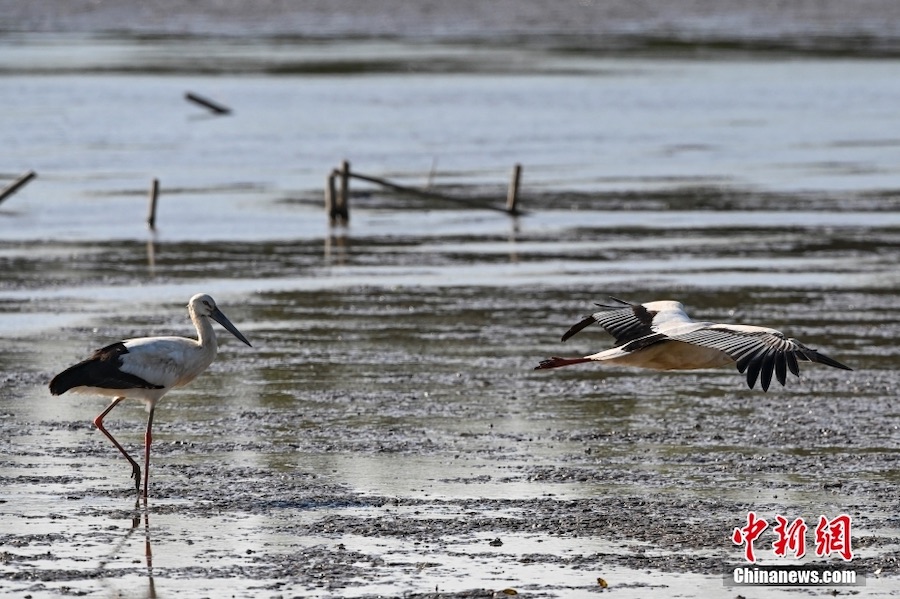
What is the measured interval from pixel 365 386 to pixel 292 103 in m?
40.5

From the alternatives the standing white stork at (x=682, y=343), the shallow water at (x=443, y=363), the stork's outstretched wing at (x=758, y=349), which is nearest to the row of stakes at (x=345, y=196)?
the shallow water at (x=443, y=363)

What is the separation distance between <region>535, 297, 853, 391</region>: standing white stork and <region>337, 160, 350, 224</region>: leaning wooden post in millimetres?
15755

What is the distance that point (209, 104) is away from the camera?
164 ft

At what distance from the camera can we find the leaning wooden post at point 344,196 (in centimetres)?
2752

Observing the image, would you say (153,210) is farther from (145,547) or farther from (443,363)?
(145,547)

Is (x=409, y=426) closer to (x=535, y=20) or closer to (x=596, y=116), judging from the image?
(x=596, y=116)

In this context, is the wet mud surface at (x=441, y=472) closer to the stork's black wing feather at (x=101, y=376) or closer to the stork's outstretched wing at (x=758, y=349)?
the stork's black wing feather at (x=101, y=376)

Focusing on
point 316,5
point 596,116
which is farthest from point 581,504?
point 316,5

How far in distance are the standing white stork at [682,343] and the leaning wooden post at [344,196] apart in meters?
15.8

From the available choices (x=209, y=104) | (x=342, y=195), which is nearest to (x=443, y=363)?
(x=342, y=195)

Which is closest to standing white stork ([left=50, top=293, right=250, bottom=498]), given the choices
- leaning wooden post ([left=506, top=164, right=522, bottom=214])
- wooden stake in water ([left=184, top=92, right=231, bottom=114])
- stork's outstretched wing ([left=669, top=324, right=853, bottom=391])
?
stork's outstretched wing ([left=669, top=324, right=853, bottom=391])
